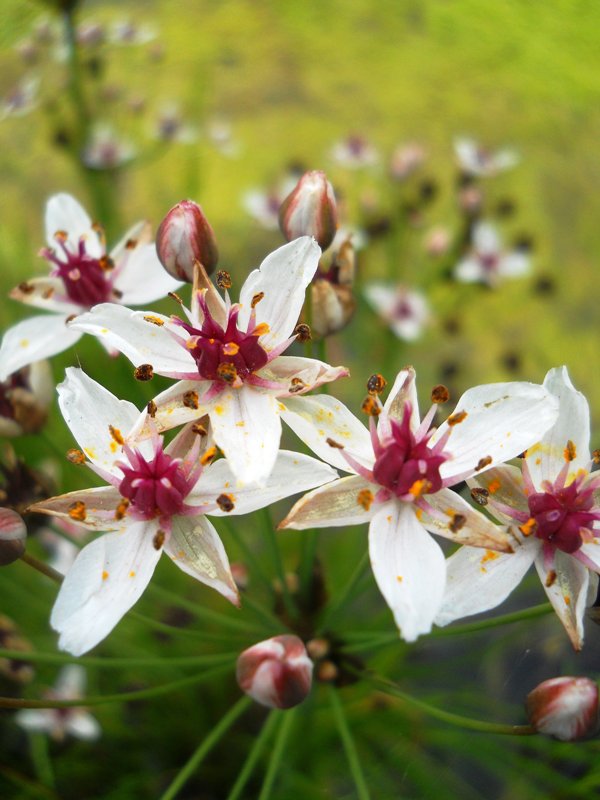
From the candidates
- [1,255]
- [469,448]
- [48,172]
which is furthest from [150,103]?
[469,448]

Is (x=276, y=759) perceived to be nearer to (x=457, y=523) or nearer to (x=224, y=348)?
(x=457, y=523)

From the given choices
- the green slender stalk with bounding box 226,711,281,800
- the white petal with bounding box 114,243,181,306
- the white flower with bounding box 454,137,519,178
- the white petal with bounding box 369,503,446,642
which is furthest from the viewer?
the white flower with bounding box 454,137,519,178

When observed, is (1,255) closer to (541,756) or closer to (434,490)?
(434,490)

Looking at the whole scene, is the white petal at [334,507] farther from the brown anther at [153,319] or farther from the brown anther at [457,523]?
the brown anther at [153,319]

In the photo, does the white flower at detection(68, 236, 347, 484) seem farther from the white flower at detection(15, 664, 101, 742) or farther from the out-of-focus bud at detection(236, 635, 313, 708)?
the white flower at detection(15, 664, 101, 742)

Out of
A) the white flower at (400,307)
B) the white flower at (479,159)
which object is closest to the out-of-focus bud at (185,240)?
the white flower at (400,307)

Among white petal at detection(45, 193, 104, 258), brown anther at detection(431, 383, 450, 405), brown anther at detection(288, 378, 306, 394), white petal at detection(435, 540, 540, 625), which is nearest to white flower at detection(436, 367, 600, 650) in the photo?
white petal at detection(435, 540, 540, 625)

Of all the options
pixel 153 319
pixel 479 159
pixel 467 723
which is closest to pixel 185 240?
pixel 153 319
